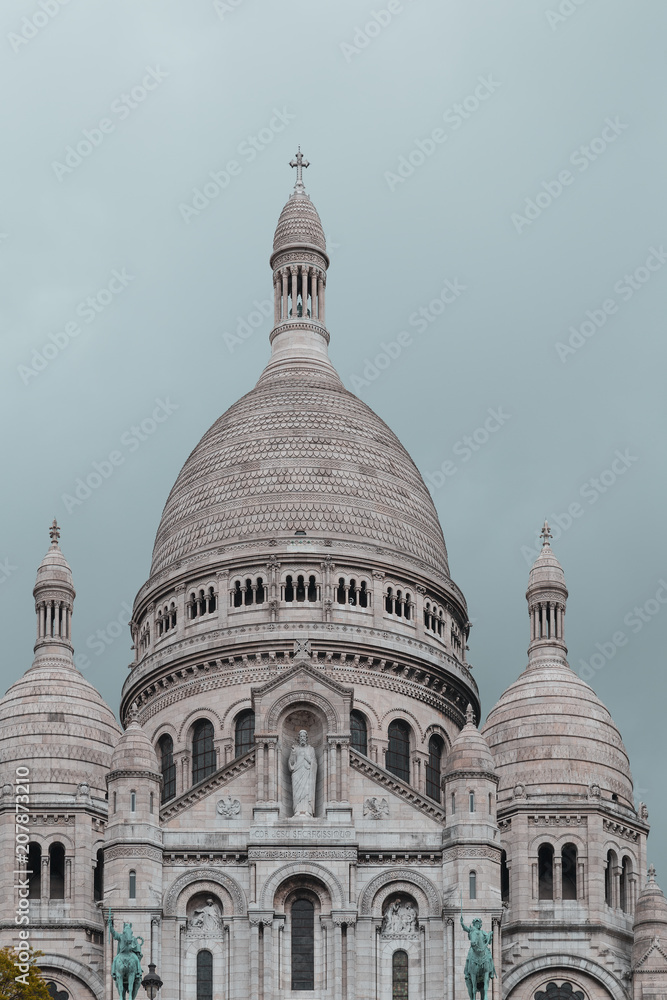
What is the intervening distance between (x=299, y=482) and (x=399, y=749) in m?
11.9

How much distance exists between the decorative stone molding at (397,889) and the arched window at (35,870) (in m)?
13.2

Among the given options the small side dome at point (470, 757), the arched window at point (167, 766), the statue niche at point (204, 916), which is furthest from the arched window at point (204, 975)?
the arched window at point (167, 766)

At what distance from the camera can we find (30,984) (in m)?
89.6

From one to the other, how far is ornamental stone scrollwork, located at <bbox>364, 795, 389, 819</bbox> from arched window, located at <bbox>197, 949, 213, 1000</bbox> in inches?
278

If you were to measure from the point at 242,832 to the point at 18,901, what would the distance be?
9611 millimetres

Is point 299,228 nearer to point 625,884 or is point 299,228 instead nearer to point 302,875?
point 625,884

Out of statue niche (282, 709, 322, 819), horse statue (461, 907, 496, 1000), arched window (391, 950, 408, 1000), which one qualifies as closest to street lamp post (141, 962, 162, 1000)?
horse statue (461, 907, 496, 1000)

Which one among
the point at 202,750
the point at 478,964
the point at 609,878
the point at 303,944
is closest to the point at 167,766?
the point at 202,750

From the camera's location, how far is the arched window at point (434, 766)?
111562 millimetres

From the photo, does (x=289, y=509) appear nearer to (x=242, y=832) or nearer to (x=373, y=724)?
(x=373, y=724)

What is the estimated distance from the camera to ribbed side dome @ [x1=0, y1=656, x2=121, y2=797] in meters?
107

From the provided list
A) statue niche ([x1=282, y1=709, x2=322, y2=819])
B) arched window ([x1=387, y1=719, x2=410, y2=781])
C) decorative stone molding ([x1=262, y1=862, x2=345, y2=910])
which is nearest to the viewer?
decorative stone molding ([x1=262, y1=862, x2=345, y2=910])

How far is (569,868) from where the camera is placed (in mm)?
105312

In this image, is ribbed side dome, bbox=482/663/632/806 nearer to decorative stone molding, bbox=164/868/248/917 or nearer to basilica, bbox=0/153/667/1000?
basilica, bbox=0/153/667/1000
